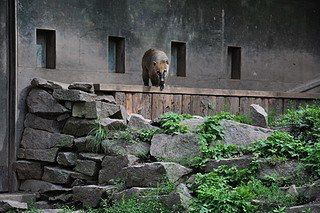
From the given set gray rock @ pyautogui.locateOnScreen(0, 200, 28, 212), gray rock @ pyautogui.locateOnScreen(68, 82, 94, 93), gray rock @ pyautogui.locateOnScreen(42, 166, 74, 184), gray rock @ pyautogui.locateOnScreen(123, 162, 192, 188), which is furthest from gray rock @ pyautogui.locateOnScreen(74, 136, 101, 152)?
gray rock @ pyautogui.locateOnScreen(0, 200, 28, 212)

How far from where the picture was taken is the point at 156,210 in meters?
8.80

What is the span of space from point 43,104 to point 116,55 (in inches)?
91.2

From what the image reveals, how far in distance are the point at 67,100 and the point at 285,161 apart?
368 centimetres

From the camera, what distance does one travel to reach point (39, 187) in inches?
444

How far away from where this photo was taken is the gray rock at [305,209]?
7.77m

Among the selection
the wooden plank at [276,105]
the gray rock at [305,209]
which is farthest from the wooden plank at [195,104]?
the gray rock at [305,209]

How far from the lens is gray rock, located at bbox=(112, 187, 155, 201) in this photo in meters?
9.26

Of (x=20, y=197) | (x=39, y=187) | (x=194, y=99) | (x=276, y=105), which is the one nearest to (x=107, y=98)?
(x=39, y=187)

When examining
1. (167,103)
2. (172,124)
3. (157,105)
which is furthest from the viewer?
(167,103)

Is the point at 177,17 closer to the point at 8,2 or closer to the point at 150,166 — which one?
the point at 8,2

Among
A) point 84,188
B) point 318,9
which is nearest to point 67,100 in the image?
point 84,188

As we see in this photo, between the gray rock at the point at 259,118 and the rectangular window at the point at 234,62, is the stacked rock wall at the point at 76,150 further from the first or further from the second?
the rectangular window at the point at 234,62

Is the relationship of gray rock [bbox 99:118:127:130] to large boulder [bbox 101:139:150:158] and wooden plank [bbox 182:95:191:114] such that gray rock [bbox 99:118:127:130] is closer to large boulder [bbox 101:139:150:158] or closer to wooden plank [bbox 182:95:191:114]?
large boulder [bbox 101:139:150:158]

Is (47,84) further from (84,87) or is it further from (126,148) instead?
(126,148)
